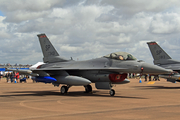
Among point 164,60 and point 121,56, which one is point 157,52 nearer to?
point 164,60

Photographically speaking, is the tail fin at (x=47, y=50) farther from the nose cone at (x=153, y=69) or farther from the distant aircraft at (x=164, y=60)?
the distant aircraft at (x=164, y=60)

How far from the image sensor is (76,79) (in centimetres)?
1548

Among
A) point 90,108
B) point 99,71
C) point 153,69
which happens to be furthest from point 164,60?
point 90,108

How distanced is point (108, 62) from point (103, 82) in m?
1.41

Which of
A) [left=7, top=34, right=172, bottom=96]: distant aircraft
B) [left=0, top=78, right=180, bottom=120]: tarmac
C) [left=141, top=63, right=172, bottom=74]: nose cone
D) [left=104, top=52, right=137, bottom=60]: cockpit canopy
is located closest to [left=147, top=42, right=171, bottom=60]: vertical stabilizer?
[left=7, top=34, right=172, bottom=96]: distant aircraft

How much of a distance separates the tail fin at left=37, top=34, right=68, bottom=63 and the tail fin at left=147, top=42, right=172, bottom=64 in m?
11.5

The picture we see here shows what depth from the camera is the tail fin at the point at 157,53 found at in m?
25.2

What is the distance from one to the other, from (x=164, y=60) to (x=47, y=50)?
41.5 ft

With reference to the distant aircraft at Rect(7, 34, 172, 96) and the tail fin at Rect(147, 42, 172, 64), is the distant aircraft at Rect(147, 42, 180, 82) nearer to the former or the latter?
the tail fin at Rect(147, 42, 172, 64)

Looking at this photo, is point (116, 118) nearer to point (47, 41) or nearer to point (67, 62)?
point (67, 62)

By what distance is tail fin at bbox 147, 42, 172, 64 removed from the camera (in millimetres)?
25250

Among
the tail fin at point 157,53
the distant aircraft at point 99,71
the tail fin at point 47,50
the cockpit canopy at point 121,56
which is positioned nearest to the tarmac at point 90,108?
the distant aircraft at point 99,71

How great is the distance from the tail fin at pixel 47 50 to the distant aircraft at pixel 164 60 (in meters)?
11.3

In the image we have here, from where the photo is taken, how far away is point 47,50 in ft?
66.6
